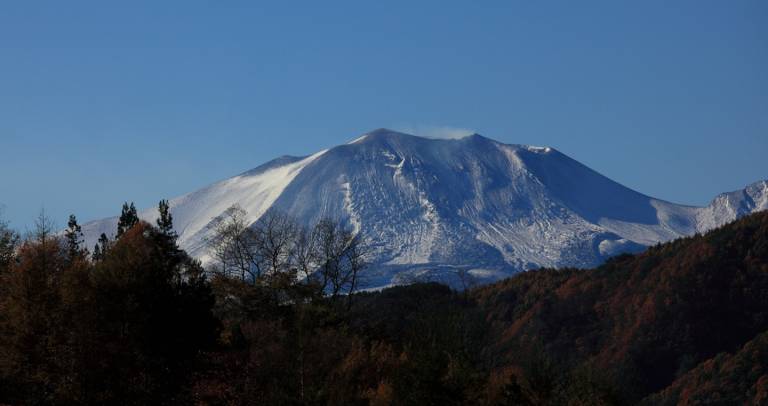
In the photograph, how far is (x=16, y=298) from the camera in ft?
138

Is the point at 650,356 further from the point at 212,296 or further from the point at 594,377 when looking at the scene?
the point at 212,296

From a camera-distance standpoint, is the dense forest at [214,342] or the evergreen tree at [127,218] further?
the evergreen tree at [127,218]

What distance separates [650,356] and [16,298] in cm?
7703

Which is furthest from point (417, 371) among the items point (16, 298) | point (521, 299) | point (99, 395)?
point (521, 299)

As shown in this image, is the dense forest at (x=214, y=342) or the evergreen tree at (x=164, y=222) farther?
the evergreen tree at (x=164, y=222)

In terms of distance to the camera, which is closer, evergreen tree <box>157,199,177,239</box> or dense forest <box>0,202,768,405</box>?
dense forest <box>0,202,768,405</box>

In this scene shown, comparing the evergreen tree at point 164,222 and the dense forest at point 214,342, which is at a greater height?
the evergreen tree at point 164,222

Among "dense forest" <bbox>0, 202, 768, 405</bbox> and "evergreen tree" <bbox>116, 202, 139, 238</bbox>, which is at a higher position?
"evergreen tree" <bbox>116, 202, 139, 238</bbox>

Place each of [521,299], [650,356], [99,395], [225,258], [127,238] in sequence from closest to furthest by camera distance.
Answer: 1. [99,395]
2. [127,238]
3. [225,258]
4. [650,356]
5. [521,299]

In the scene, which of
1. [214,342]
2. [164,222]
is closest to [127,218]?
[164,222]

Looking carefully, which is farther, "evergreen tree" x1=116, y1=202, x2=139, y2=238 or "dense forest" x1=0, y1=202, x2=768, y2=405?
"evergreen tree" x1=116, y1=202, x2=139, y2=238

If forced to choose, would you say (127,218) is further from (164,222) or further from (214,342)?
(214,342)

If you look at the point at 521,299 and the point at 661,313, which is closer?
the point at 661,313

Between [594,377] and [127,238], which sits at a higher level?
[127,238]
